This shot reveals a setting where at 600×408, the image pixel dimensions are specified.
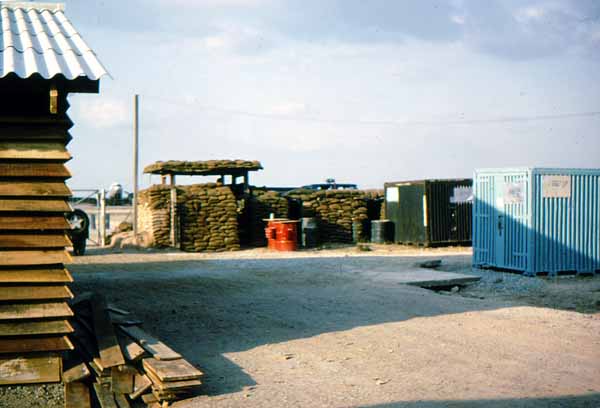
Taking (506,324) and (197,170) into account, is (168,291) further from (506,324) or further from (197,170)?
(197,170)

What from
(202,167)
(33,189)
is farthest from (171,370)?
(202,167)

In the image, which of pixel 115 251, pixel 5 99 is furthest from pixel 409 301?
pixel 115 251

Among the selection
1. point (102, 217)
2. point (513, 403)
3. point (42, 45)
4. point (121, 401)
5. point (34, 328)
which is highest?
point (42, 45)

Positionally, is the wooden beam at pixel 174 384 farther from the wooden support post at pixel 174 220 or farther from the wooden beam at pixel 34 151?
the wooden support post at pixel 174 220

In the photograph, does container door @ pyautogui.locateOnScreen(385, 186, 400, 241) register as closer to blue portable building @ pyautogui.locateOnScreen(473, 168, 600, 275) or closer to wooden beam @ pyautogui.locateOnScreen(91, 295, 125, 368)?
blue portable building @ pyautogui.locateOnScreen(473, 168, 600, 275)

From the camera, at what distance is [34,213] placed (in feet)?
22.2

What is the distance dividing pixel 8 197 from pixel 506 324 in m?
7.01

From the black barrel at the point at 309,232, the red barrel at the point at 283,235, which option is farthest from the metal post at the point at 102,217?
the black barrel at the point at 309,232

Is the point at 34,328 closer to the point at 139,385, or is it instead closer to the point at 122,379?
the point at 122,379

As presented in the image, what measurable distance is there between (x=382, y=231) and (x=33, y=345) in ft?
67.7

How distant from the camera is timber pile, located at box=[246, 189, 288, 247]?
25734 mm

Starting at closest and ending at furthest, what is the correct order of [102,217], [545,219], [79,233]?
1. [545,219]
2. [79,233]
3. [102,217]

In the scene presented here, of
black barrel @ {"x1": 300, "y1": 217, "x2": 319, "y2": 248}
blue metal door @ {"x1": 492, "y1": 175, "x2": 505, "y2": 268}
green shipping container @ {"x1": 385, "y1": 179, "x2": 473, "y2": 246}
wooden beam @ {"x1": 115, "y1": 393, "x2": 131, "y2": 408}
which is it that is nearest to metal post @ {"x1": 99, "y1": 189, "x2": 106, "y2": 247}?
black barrel @ {"x1": 300, "y1": 217, "x2": 319, "y2": 248}

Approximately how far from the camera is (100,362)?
658 cm
